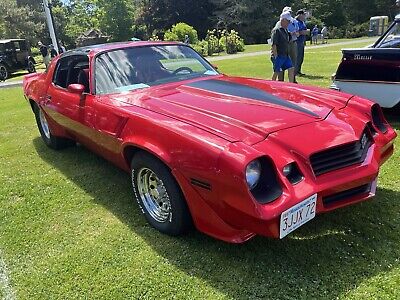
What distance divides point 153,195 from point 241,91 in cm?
122

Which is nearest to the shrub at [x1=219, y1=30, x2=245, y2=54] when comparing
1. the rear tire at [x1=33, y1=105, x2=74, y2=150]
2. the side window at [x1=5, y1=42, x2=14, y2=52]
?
the side window at [x1=5, y1=42, x2=14, y2=52]

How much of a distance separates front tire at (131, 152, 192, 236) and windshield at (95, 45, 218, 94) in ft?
3.23

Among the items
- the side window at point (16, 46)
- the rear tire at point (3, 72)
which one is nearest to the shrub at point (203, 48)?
the side window at point (16, 46)

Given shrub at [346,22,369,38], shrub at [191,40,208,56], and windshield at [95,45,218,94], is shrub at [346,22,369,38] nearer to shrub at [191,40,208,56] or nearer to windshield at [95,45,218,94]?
shrub at [191,40,208,56]

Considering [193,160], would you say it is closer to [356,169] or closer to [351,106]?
[356,169]

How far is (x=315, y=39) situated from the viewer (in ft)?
88.9

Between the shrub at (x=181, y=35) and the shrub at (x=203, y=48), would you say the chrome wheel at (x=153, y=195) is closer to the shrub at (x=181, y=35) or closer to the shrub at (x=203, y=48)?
the shrub at (x=203, y=48)

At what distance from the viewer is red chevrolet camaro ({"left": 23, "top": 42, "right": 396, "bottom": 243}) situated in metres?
2.31

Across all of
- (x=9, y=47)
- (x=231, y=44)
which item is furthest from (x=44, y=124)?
(x=231, y=44)

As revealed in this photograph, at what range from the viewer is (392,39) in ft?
18.1

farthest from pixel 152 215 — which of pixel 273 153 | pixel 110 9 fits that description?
pixel 110 9

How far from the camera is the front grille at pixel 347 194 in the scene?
2496mm

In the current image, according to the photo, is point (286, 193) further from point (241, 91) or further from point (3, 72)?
point (3, 72)

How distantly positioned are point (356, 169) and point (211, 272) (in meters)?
1.20
